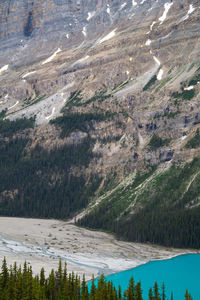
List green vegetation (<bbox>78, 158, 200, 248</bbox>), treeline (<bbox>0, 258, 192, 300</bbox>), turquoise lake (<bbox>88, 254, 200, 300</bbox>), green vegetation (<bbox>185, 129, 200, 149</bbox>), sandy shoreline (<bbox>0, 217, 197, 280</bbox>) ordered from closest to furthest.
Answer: treeline (<bbox>0, 258, 192, 300</bbox>)
turquoise lake (<bbox>88, 254, 200, 300</bbox>)
sandy shoreline (<bbox>0, 217, 197, 280</bbox>)
green vegetation (<bbox>78, 158, 200, 248</bbox>)
green vegetation (<bbox>185, 129, 200, 149</bbox>)

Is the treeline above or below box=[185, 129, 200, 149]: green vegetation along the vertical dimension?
below

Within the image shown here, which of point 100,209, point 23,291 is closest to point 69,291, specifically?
point 23,291

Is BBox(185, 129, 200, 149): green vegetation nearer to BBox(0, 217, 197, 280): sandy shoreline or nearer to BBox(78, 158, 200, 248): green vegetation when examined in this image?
BBox(78, 158, 200, 248): green vegetation

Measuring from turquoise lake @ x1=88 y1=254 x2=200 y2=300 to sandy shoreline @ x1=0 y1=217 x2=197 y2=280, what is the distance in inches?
140

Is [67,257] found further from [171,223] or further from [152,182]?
[152,182]

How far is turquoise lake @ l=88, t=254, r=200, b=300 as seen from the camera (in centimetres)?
10225

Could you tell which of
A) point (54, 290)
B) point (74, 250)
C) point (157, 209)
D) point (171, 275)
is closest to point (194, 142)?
point (157, 209)

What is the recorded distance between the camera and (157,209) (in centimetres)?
16725

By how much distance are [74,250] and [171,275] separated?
3173cm

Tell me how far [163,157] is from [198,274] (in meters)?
86.9

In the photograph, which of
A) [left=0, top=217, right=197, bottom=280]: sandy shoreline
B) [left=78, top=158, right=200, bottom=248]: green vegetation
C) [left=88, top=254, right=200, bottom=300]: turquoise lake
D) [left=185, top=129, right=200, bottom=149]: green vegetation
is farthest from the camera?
[left=185, top=129, right=200, bottom=149]: green vegetation

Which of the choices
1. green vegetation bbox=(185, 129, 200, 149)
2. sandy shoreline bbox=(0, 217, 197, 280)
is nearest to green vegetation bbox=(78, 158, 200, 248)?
sandy shoreline bbox=(0, 217, 197, 280)

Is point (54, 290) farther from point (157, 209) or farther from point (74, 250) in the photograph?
point (157, 209)

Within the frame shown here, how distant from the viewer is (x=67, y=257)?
12756cm
